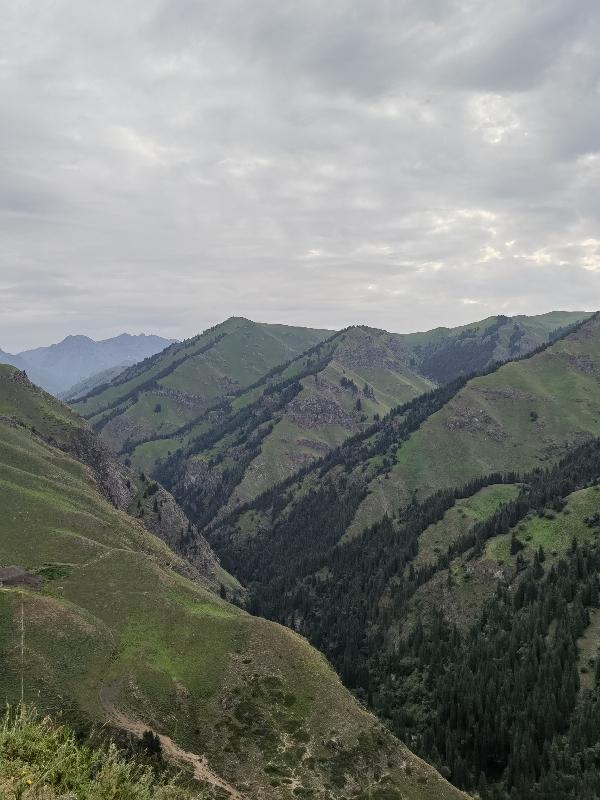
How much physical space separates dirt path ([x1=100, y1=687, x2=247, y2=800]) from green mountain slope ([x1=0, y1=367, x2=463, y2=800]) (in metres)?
0.31

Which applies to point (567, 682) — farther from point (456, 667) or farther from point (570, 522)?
point (570, 522)

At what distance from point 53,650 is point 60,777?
218 feet

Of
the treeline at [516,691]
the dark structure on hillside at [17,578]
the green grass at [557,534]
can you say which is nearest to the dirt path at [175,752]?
the dark structure on hillside at [17,578]

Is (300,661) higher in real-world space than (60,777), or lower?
lower

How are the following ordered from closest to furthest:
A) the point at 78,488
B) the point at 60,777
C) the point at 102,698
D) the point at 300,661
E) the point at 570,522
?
1. the point at 60,777
2. the point at 102,698
3. the point at 300,661
4. the point at 78,488
5. the point at 570,522

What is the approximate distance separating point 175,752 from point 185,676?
56.1 ft

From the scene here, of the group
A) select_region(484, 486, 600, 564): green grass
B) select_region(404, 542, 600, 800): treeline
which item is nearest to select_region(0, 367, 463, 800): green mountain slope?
select_region(404, 542, 600, 800): treeline

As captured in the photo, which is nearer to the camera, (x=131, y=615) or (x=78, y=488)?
(x=131, y=615)

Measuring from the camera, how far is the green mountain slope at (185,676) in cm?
7875

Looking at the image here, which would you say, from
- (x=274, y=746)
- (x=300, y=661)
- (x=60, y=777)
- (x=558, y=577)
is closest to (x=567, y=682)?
(x=558, y=577)

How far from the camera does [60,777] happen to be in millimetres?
29484

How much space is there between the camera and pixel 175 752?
248 ft

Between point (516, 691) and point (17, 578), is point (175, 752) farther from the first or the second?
point (516, 691)

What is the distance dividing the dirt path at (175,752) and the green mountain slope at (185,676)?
0.31 meters
